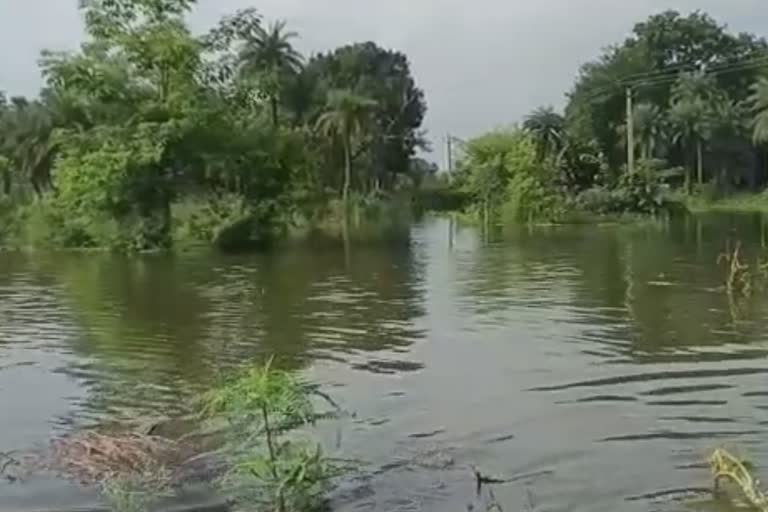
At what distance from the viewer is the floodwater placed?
9.52 meters

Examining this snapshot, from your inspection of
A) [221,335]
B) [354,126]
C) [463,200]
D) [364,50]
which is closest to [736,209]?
[463,200]

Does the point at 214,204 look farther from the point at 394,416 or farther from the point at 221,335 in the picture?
the point at 394,416

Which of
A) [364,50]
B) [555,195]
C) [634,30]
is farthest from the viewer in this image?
[634,30]

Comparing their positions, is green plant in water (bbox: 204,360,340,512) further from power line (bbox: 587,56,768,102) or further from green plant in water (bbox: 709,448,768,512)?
power line (bbox: 587,56,768,102)

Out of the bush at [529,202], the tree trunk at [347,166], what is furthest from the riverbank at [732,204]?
the tree trunk at [347,166]

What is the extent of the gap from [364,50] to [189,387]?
243ft

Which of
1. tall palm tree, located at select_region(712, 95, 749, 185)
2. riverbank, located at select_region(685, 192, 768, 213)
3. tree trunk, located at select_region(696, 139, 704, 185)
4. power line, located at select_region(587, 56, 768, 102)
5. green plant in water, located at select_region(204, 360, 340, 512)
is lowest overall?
riverbank, located at select_region(685, 192, 768, 213)

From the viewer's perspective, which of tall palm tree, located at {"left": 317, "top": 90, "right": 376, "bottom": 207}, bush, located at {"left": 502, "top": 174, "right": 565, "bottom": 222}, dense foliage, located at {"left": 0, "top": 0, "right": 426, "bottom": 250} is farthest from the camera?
tall palm tree, located at {"left": 317, "top": 90, "right": 376, "bottom": 207}

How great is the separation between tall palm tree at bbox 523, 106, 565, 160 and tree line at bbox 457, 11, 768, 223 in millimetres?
56

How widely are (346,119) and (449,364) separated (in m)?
53.4

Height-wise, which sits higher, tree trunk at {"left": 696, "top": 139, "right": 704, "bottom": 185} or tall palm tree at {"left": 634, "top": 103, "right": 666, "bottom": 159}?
tall palm tree at {"left": 634, "top": 103, "right": 666, "bottom": 159}

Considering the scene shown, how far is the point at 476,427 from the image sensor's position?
11.2m

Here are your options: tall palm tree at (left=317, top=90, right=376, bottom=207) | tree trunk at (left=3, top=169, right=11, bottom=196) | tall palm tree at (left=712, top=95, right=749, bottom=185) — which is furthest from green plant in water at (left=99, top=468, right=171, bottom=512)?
tall palm tree at (left=712, top=95, right=749, bottom=185)

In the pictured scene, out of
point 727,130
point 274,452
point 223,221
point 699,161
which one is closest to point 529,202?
point 223,221
